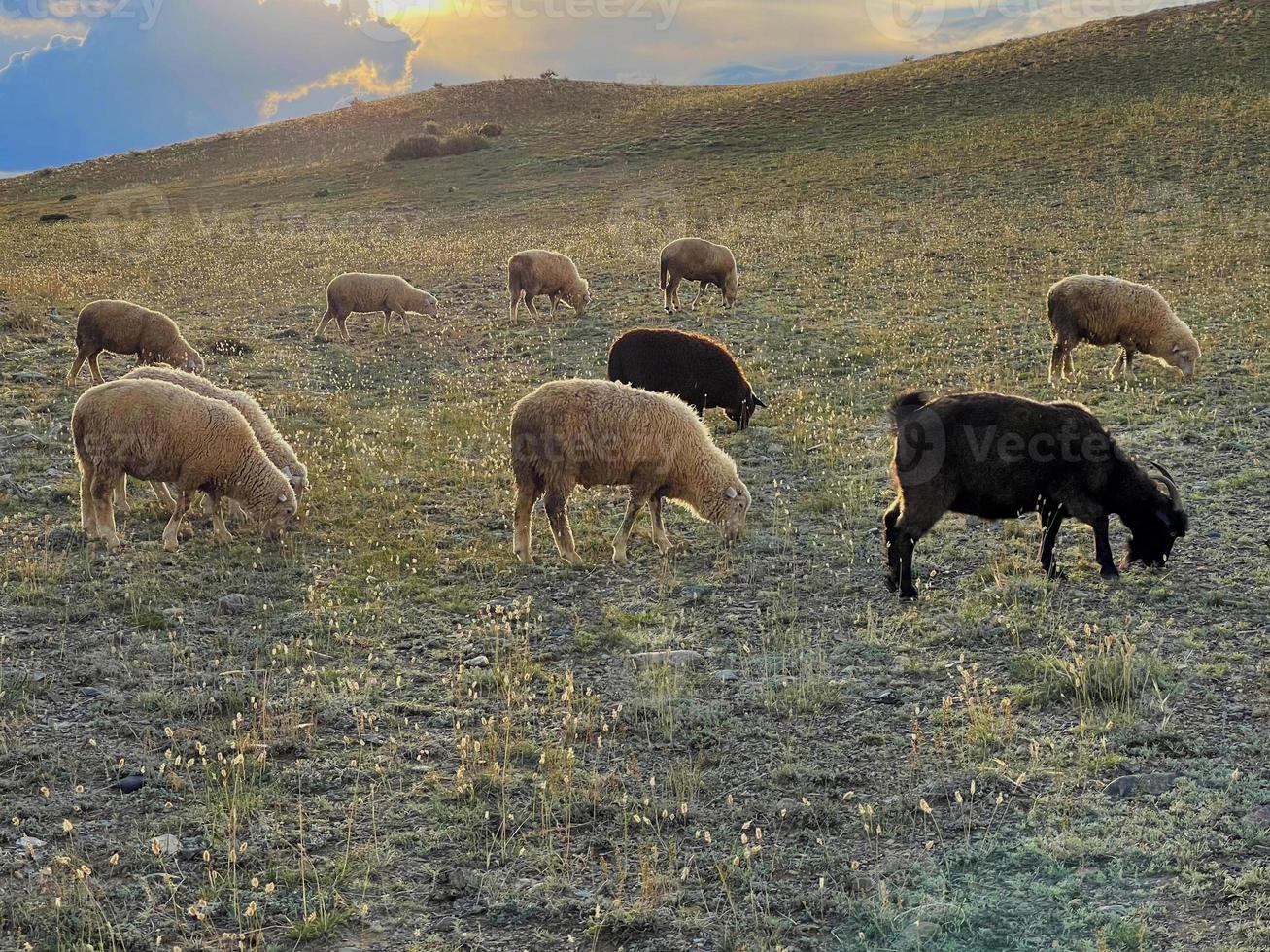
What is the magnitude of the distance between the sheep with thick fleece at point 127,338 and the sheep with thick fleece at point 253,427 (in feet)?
18.8

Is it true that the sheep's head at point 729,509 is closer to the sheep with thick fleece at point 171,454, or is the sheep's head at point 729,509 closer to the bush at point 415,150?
the sheep with thick fleece at point 171,454

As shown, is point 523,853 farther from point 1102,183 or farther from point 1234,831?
point 1102,183

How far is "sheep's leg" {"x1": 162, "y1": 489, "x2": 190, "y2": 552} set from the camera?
10.6 meters

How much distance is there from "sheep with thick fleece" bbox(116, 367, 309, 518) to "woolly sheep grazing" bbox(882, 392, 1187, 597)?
21.1ft

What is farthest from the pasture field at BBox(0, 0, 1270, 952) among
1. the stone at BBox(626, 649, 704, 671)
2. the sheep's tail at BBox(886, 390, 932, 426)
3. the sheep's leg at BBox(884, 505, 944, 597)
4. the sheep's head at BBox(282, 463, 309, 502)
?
the sheep's tail at BBox(886, 390, 932, 426)

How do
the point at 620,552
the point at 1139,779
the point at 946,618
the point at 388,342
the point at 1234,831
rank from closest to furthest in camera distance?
the point at 1234,831, the point at 1139,779, the point at 946,618, the point at 620,552, the point at 388,342

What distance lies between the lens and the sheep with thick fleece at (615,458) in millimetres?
10148

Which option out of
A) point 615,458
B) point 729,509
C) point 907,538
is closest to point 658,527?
point 729,509

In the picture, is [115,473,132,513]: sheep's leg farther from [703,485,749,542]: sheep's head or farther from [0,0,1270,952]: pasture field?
[703,485,749,542]: sheep's head

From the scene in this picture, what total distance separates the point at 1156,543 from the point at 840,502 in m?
3.40

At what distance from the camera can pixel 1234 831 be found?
548 centimetres

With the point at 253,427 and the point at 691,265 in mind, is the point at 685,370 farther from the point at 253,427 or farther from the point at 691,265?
the point at 691,265

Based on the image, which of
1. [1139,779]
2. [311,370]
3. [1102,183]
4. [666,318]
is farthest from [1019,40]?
[1139,779]

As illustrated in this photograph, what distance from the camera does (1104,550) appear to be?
9.19 meters
